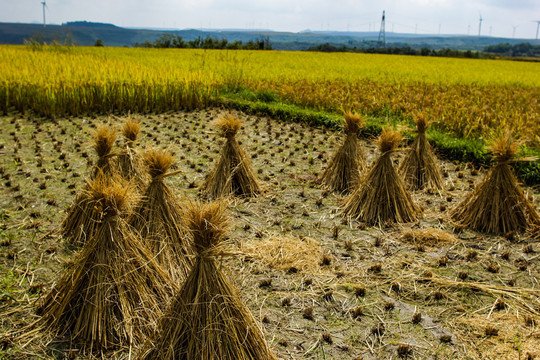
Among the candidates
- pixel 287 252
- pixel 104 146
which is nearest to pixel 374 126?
pixel 287 252

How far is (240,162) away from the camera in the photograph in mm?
5594

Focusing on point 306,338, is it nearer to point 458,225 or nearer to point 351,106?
point 458,225

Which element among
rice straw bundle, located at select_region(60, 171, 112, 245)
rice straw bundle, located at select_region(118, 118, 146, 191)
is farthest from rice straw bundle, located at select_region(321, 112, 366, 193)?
rice straw bundle, located at select_region(60, 171, 112, 245)

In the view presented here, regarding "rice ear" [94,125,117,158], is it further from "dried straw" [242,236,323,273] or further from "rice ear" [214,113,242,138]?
"dried straw" [242,236,323,273]

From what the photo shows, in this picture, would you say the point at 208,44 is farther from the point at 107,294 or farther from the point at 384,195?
the point at 107,294

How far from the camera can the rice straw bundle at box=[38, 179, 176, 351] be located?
2887 millimetres

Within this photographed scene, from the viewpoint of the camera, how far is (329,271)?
13.1 feet

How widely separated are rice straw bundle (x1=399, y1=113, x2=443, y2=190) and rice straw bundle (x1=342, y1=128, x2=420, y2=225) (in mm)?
1078

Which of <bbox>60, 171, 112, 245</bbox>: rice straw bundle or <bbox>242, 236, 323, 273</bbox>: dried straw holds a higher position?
<bbox>60, 171, 112, 245</bbox>: rice straw bundle

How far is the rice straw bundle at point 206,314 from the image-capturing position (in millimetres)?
2385

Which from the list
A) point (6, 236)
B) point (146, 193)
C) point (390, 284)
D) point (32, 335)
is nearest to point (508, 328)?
point (390, 284)

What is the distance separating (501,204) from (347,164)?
Answer: 1.95 meters

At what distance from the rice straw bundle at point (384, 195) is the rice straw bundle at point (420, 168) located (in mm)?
1078

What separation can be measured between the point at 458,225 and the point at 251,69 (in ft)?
46.1
